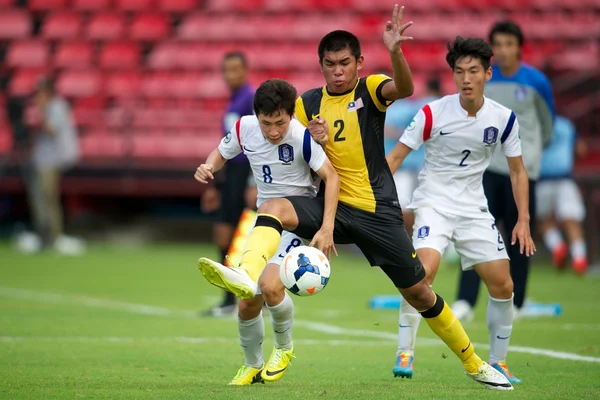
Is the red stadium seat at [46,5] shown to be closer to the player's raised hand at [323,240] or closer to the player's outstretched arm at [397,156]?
the player's outstretched arm at [397,156]

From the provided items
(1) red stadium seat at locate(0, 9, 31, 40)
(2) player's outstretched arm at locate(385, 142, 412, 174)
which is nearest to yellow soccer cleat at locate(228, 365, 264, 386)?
(2) player's outstretched arm at locate(385, 142, 412, 174)

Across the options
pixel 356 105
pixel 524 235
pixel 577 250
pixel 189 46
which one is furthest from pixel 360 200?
pixel 189 46

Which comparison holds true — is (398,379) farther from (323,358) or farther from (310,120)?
(310,120)

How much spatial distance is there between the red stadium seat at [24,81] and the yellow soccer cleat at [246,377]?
1553 cm

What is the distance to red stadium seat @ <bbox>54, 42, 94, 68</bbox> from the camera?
20798mm

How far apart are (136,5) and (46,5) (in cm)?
198

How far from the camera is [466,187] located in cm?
691

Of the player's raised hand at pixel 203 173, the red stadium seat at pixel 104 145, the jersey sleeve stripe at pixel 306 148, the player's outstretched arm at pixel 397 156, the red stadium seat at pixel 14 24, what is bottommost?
the red stadium seat at pixel 104 145

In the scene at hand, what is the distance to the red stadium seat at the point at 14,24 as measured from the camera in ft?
70.9

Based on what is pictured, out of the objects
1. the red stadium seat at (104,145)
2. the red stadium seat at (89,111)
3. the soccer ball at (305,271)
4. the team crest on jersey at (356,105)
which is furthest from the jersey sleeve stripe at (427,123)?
the red stadium seat at (89,111)

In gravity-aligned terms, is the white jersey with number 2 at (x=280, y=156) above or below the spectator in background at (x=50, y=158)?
above

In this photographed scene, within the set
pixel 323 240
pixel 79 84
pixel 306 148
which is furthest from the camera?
pixel 79 84

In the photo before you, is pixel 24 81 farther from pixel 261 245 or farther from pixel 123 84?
pixel 261 245

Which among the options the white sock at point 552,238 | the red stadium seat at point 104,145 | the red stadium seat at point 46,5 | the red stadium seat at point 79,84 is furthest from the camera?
the red stadium seat at point 46,5
